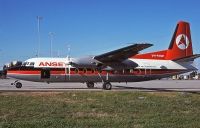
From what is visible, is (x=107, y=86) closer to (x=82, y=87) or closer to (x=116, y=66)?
(x=116, y=66)

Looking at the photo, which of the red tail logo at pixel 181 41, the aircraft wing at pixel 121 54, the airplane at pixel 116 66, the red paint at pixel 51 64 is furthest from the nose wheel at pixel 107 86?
the red tail logo at pixel 181 41

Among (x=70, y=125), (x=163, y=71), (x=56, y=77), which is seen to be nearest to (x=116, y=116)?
(x=70, y=125)

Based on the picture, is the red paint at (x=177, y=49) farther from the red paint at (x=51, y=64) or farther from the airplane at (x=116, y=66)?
the red paint at (x=51, y=64)

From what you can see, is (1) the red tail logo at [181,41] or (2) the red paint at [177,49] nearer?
(2) the red paint at [177,49]

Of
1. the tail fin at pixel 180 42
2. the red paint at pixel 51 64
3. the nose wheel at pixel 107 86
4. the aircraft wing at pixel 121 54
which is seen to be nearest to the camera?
the aircraft wing at pixel 121 54

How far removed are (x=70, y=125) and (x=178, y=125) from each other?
10.9ft

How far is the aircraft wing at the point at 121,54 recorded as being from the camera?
2950 centimetres

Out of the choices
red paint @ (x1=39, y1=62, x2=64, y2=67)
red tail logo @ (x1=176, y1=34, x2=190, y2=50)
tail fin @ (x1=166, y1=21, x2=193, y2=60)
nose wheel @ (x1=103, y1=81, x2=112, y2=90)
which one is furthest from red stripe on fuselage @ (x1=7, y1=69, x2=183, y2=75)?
red tail logo @ (x1=176, y1=34, x2=190, y2=50)

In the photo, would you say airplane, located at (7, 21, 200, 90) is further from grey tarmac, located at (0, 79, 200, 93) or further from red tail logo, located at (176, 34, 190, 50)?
grey tarmac, located at (0, 79, 200, 93)

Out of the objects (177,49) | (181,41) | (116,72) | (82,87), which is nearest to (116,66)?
(116,72)

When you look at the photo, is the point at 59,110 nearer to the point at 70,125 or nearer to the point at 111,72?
the point at 70,125

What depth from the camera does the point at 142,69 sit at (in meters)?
33.9

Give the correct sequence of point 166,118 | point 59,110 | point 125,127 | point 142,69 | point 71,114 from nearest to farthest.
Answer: point 125,127, point 166,118, point 71,114, point 59,110, point 142,69

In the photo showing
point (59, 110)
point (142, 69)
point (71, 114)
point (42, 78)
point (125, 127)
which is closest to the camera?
point (125, 127)
